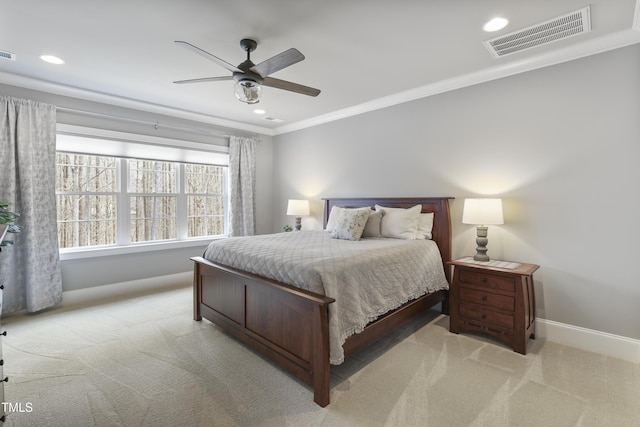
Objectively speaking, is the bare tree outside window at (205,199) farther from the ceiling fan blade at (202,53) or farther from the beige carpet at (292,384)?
the ceiling fan blade at (202,53)

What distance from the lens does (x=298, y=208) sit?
4965mm

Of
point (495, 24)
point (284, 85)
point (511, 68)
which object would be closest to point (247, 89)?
point (284, 85)

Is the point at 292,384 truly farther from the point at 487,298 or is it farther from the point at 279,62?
the point at 279,62

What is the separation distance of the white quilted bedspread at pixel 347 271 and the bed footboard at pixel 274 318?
81mm

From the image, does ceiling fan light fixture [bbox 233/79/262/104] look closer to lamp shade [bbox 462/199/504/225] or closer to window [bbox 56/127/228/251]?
lamp shade [bbox 462/199/504/225]

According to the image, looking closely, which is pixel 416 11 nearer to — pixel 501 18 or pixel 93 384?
pixel 501 18

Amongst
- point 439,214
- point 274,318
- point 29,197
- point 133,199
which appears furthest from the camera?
point 133,199

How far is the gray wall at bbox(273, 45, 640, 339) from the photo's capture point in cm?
250

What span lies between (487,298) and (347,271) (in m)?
1.48

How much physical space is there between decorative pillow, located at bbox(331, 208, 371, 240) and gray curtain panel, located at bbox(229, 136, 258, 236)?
2.24 metres

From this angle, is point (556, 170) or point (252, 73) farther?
point (556, 170)

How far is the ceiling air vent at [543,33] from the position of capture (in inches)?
88.9

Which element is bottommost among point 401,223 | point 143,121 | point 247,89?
point 401,223

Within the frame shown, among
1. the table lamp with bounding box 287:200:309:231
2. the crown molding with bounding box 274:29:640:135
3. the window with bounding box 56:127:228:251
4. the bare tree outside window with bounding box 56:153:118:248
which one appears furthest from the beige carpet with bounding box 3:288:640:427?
the crown molding with bounding box 274:29:640:135
